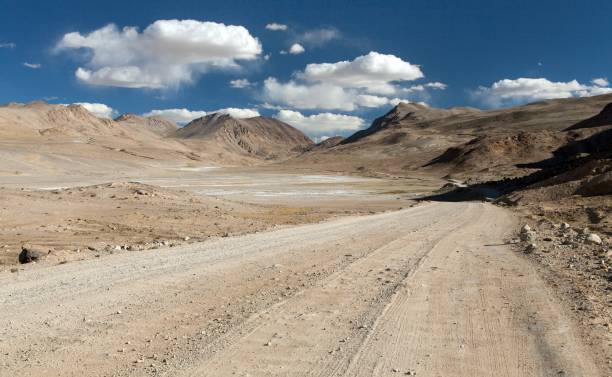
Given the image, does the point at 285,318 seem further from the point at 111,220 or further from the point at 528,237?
the point at 111,220

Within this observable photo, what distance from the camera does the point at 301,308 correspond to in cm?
909

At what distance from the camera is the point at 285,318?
27.8ft

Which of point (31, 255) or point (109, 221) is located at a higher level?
point (109, 221)

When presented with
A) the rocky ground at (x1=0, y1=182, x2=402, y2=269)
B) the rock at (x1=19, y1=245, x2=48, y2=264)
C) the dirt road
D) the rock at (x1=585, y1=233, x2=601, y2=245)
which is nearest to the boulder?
the rocky ground at (x1=0, y1=182, x2=402, y2=269)

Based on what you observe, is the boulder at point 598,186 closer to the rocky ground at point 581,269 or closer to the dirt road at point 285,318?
the rocky ground at point 581,269

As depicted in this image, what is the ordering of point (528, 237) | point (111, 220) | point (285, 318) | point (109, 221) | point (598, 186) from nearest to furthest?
point (285, 318)
point (528, 237)
point (109, 221)
point (111, 220)
point (598, 186)

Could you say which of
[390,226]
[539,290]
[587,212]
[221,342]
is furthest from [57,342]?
[587,212]

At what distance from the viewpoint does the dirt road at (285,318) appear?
21.5 feet

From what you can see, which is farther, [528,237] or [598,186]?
[598,186]

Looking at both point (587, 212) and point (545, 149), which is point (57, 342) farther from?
point (545, 149)

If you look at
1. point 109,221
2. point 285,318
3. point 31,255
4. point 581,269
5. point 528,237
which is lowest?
point 285,318

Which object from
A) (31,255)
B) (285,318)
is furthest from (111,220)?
(285,318)

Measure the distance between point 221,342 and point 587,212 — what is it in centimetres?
2756

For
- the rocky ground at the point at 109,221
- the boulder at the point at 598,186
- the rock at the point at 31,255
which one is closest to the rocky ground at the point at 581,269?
the rocky ground at the point at 109,221
